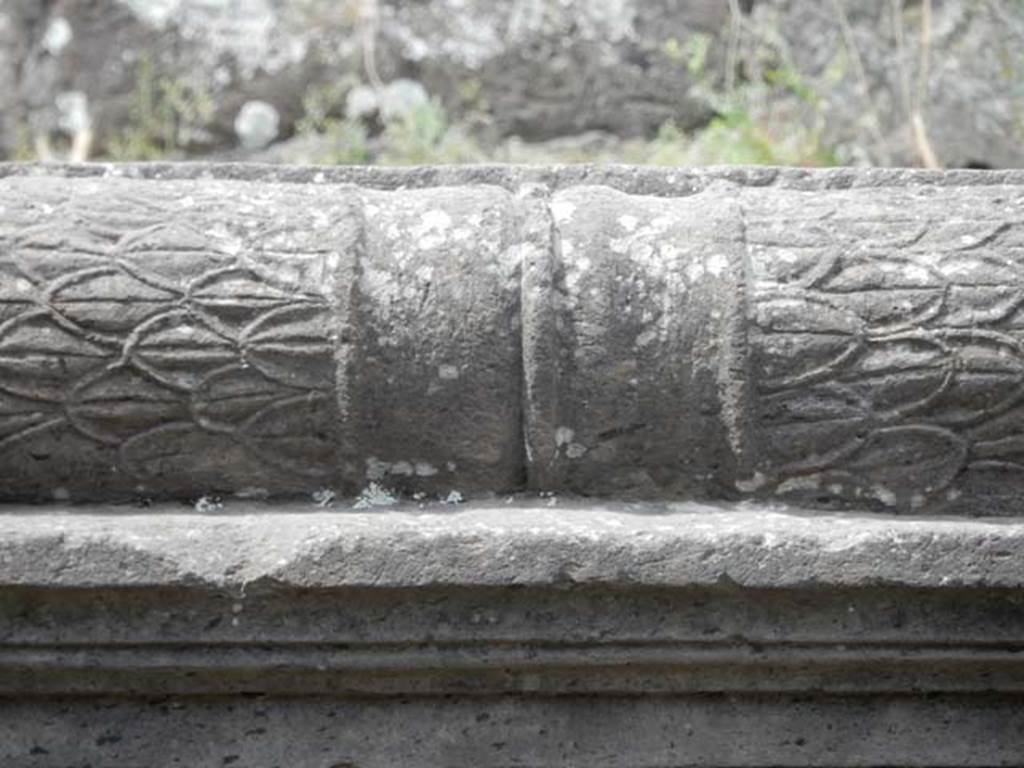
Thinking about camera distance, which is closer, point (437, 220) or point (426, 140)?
point (437, 220)

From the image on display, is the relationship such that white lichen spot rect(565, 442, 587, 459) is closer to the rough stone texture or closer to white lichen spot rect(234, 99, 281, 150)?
the rough stone texture

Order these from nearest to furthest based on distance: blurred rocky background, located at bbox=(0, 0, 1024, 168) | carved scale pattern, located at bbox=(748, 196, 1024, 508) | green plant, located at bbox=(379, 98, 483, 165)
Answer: carved scale pattern, located at bbox=(748, 196, 1024, 508), green plant, located at bbox=(379, 98, 483, 165), blurred rocky background, located at bbox=(0, 0, 1024, 168)

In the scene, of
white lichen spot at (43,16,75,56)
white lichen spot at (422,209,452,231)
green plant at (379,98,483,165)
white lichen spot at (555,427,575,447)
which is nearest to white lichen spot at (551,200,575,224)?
white lichen spot at (422,209,452,231)

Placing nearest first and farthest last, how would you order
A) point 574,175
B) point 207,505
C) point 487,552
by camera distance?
point 487,552 → point 207,505 → point 574,175

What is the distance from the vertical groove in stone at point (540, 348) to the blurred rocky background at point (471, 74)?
1.33m

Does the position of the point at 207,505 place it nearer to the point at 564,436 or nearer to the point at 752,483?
the point at 564,436

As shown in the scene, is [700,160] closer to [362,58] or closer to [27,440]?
[362,58]

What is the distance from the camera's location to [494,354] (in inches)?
62.4

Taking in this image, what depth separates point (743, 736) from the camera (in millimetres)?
1625

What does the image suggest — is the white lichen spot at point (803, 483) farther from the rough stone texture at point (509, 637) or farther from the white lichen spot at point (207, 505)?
the white lichen spot at point (207, 505)

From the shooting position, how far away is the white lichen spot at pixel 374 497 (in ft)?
5.30

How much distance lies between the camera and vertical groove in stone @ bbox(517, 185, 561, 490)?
158cm

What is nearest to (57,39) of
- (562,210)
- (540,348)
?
(562,210)

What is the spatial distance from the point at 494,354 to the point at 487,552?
0.20m
